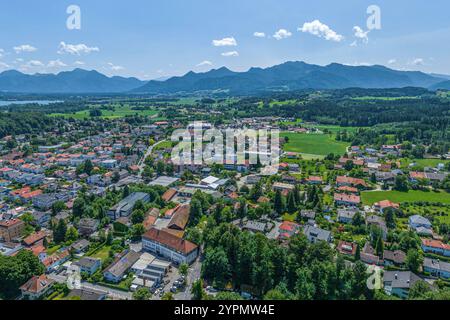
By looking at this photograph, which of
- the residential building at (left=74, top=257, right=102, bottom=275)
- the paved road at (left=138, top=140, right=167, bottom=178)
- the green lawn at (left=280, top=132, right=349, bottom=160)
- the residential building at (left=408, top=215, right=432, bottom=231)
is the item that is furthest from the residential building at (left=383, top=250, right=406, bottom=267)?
the paved road at (left=138, top=140, right=167, bottom=178)

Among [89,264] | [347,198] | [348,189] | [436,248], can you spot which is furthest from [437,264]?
[89,264]

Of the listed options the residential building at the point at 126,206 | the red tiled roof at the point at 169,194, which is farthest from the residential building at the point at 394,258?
the residential building at the point at 126,206

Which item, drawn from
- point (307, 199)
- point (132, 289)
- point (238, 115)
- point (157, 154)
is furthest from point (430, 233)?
point (238, 115)

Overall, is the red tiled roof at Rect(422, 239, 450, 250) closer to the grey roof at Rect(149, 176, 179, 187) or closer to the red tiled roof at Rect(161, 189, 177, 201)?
the red tiled roof at Rect(161, 189, 177, 201)

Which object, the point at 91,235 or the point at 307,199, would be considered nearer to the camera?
the point at 91,235

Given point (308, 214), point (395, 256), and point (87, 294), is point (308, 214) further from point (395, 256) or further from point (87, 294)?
point (87, 294)

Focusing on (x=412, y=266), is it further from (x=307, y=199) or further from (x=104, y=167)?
(x=104, y=167)
